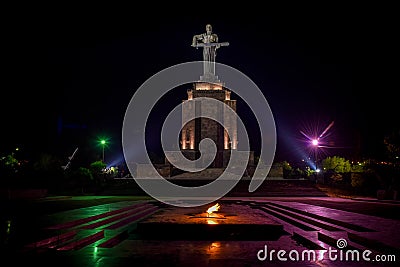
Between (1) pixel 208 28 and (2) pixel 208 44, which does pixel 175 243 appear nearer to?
(2) pixel 208 44

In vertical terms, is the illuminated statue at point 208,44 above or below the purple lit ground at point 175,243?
above

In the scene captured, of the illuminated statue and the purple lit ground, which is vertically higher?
the illuminated statue

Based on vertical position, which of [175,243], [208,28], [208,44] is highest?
[208,28]

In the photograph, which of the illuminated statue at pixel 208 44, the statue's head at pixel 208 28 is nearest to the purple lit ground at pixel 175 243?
the illuminated statue at pixel 208 44

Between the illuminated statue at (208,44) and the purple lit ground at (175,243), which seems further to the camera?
the illuminated statue at (208,44)

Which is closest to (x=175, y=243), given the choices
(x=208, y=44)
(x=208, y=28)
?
(x=208, y=44)

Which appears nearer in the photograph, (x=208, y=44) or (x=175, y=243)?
(x=175, y=243)

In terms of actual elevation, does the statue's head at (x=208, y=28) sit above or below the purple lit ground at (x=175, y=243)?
above

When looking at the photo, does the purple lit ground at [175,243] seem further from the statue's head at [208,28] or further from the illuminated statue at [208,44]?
the statue's head at [208,28]

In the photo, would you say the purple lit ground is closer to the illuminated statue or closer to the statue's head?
the illuminated statue

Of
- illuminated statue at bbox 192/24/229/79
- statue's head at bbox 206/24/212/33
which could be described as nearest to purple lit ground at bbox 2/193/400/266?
illuminated statue at bbox 192/24/229/79

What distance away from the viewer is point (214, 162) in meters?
44.4

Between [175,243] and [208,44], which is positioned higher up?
[208,44]

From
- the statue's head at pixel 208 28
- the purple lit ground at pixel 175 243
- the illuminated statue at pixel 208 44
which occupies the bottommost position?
the purple lit ground at pixel 175 243
